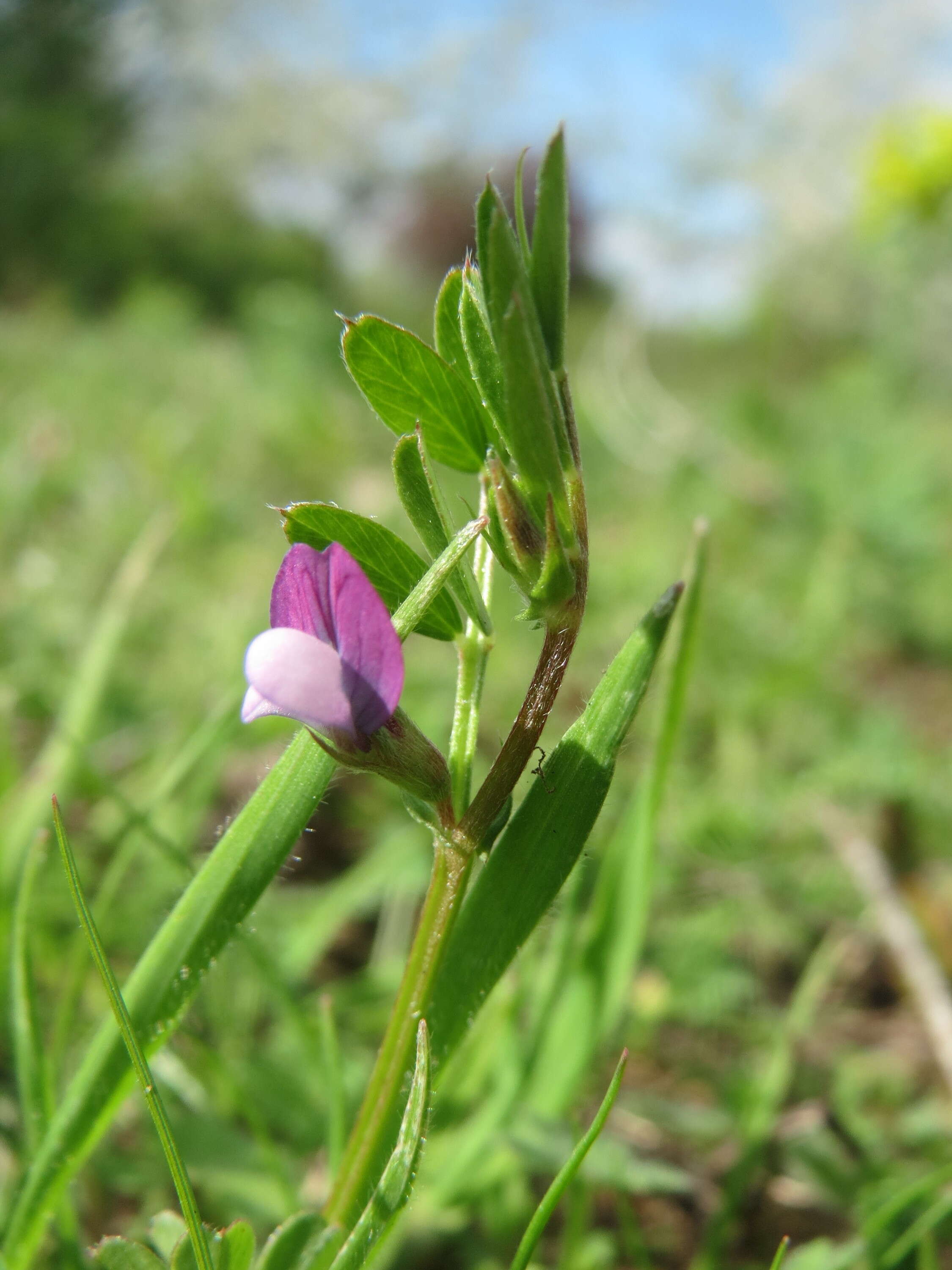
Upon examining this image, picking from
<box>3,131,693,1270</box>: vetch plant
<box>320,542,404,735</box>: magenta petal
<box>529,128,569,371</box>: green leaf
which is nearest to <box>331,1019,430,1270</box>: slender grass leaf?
<box>3,131,693,1270</box>: vetch plant

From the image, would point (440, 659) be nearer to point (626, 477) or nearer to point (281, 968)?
point (281, 968)

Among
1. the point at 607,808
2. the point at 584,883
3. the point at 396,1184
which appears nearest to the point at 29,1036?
the point at 396,1184

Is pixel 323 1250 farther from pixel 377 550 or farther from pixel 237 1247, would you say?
pixel 377 550

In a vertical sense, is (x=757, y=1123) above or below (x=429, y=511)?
below

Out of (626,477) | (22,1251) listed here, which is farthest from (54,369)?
(22,1251)

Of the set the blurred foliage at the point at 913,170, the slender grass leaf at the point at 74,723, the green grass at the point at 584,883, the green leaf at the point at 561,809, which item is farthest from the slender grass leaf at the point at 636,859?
the blurred foliage at the point at 913,170

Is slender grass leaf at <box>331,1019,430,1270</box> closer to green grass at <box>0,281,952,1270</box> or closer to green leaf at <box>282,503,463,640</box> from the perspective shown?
green grass at <box>0,281,952,1270</box>

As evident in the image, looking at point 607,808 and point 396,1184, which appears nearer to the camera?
point 396,1184
